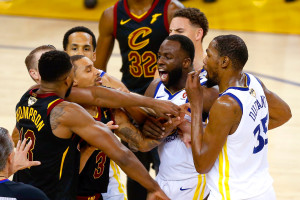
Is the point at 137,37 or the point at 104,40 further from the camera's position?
the point at 104,40

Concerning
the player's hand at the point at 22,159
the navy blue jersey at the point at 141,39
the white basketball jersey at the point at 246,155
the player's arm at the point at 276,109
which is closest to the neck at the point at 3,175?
the player's hand at the point at 22,159

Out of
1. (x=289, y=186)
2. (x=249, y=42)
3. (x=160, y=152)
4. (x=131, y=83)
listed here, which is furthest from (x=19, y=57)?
(x=160, y=152)

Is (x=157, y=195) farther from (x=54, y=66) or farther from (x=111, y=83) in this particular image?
(x=111, y=83)

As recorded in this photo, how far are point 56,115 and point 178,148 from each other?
3.62 feet

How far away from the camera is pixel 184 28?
16.3ft

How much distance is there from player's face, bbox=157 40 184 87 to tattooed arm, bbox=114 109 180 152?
15.7 inches

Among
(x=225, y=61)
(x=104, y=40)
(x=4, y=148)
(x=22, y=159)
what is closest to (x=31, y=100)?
(x=22, y=159)

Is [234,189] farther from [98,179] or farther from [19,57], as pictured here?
[19,57]

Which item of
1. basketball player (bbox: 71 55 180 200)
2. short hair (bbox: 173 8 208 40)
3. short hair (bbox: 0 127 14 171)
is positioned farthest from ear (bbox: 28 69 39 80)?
short hair (bbox: 173 8 208 40)

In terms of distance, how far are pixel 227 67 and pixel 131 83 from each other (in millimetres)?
2288

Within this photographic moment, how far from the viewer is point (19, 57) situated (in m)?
11.7

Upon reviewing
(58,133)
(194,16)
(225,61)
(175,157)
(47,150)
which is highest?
(194,16)

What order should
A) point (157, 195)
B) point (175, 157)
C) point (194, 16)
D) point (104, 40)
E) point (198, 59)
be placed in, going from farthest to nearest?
point (104, 40) < point (194, 16) < point (198, 59) < point (175, 157) < point (157, 195)

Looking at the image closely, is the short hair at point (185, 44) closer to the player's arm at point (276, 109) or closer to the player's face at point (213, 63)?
the player's face at point (213, 63)
